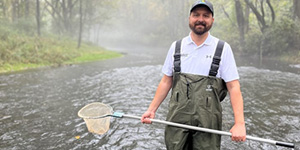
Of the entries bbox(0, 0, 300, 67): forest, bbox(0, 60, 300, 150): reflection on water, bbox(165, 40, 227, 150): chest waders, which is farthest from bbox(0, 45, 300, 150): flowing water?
bbox(0, 0, 300, 67): forest

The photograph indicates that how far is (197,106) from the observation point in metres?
2.83

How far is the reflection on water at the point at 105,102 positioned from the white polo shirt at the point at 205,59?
3066 millimetres

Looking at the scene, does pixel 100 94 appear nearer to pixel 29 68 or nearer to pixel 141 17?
pixel 29 68

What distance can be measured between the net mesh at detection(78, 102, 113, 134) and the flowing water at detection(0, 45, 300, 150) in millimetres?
1515

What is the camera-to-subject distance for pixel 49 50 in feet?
69.7

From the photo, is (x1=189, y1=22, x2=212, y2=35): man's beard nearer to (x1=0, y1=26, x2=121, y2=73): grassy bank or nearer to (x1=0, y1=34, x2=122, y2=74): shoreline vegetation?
(x1=0, y1=34, x2=122, y2=74): shoreline vegetation

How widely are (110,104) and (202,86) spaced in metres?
6.71

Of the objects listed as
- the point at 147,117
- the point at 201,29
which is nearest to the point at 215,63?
the point at 201,29

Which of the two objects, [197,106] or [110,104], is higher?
[197,106]

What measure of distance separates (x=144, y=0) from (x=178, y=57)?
256 ft

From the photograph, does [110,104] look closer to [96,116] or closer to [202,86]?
[96,116]

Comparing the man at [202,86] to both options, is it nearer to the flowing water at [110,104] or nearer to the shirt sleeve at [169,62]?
the shirt sleeve at [169,62]

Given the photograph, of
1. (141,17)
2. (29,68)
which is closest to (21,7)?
(29,68)

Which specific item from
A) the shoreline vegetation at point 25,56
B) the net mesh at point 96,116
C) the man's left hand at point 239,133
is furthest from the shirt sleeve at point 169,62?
the shoreline vegetation at point 25,56
